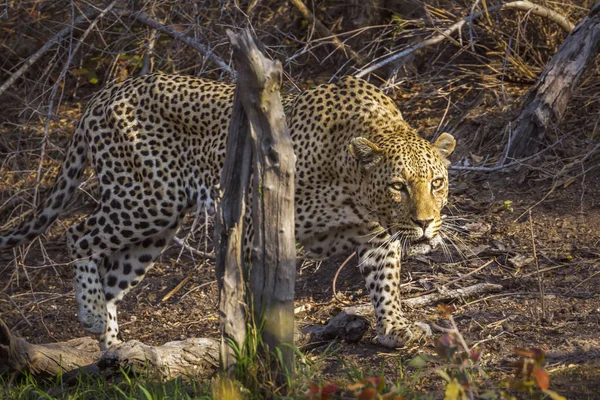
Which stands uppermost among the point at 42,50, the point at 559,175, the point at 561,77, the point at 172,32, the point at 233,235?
the point at 172,32

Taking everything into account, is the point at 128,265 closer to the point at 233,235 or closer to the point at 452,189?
the point at 233,235

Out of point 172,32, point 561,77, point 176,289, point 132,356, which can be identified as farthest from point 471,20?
point 132,356

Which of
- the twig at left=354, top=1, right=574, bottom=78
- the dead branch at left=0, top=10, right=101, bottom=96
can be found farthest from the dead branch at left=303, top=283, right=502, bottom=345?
the dead branch at left=0, top=10, right=101, bottom=96

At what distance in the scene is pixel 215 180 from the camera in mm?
6789

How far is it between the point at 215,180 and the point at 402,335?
5.79 ft

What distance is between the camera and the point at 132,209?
695cm

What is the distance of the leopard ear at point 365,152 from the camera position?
6.01 metres

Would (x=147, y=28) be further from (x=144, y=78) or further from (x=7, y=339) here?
(x=7, y=339)

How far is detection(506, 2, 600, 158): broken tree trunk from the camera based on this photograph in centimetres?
809

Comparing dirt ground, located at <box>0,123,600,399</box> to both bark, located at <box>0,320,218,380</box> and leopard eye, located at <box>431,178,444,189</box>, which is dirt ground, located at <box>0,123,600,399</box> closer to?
leopard eye, located at <box>431,178,444,189</box>

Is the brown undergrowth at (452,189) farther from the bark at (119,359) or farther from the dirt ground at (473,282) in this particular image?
the bark at (119,359)

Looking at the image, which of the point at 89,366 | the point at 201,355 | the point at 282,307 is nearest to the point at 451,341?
the point at 282,307

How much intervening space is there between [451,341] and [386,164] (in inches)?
88.6

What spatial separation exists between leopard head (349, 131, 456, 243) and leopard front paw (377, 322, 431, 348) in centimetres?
61
